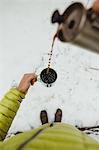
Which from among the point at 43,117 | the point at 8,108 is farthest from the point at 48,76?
the point at 8,108

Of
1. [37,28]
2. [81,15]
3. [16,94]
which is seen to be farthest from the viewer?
[37,28]

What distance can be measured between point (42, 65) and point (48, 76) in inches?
2.1

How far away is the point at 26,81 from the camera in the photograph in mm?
1090

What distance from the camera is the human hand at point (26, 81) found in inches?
41.1

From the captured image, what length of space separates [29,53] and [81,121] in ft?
0.99

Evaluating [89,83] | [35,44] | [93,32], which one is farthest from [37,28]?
[93,32]

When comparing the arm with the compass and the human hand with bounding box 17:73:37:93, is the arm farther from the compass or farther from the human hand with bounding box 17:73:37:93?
the compass

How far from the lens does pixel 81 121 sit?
3.67 ft

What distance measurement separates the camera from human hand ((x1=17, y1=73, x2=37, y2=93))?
1.04 metres

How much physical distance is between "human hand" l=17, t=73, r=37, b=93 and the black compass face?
28mm

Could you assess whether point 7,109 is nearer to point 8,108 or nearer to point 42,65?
point 8,108

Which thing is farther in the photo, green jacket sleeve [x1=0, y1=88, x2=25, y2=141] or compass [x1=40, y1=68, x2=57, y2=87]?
compass [x1=40, y1=68, x2=57, y2=87]

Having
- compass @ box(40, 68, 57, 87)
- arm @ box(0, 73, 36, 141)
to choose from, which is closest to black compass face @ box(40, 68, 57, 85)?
compass @ box(40, 68, 57, 87)

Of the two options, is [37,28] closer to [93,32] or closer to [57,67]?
[57,67]
